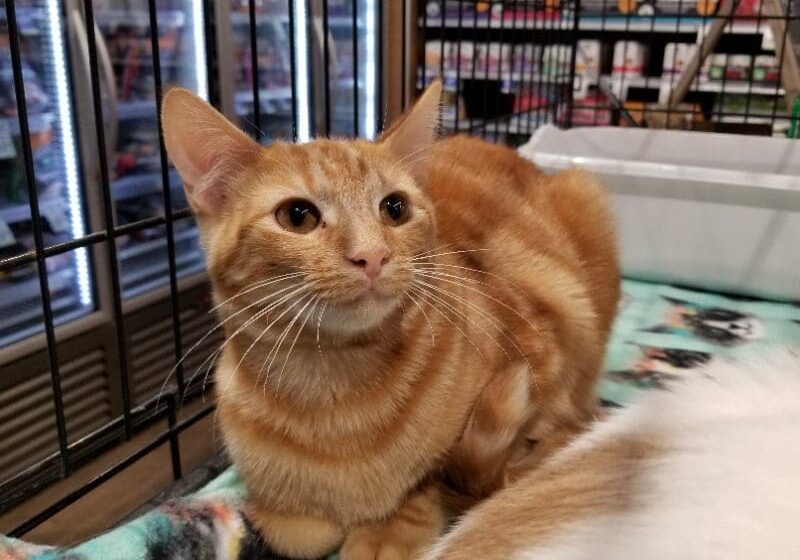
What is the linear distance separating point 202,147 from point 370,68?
1.90m

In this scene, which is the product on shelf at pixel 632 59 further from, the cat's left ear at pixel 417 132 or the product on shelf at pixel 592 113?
the cat's left ear at pixel 417 132

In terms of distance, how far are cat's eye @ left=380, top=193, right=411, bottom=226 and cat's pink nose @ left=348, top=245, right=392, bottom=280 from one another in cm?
11

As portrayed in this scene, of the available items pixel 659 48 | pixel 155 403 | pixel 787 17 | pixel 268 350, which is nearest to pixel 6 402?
pixel 155 403

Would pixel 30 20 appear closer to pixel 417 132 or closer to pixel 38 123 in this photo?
pixel 38 123

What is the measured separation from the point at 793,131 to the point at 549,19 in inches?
32.9

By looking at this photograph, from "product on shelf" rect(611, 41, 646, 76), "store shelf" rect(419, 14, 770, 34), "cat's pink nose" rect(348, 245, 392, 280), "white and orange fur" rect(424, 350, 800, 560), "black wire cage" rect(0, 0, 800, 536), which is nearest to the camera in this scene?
"white and orange fur" rect(424, 350, 800, 560)

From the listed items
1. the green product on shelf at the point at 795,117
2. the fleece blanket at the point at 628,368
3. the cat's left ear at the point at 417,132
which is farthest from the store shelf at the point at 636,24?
the cat's left ear at the point at 417,132

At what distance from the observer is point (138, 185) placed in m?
2.25

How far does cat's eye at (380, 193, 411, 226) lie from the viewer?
0.83 meters

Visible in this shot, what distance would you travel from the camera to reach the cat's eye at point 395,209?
828 millimetres

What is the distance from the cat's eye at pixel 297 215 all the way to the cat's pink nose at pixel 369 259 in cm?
8

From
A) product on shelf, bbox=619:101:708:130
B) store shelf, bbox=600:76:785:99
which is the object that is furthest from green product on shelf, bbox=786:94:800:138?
store shelf, bbox=600:76:785:99

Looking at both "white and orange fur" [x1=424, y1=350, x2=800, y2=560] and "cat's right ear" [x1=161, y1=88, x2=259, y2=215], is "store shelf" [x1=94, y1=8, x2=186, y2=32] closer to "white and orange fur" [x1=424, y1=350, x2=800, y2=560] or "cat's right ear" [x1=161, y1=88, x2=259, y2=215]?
"cat's right ear" [x1=161, y1=88, x2=259, y2=215]

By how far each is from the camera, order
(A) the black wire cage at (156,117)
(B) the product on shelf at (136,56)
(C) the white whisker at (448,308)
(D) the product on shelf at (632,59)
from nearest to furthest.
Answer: (C) the white whisker at (448,308)
(A) the black wire cage at (156,117)
(B) the product on shelf at (136,56)
(D) the product on shelf at (632,59)
